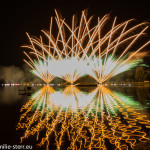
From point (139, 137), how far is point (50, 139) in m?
2.19

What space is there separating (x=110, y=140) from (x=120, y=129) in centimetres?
96

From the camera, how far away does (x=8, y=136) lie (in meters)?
4.36

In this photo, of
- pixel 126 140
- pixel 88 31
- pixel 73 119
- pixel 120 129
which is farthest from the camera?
pixel 88 31

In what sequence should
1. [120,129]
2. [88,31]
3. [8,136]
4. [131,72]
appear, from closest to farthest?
[8,136]
[120,129]
[88,31]
[131,72]

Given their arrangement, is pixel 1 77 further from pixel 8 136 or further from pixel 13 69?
pixel 8 136

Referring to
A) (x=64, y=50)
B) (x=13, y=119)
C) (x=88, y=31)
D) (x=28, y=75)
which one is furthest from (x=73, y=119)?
(x=28, y=75)

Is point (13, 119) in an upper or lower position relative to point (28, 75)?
lower

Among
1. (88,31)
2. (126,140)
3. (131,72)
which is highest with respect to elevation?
(88,31)

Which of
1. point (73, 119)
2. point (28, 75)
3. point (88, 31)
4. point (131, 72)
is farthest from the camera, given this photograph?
point (28, 75)

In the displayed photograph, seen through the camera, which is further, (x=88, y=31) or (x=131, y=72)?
(x=131, y=72)

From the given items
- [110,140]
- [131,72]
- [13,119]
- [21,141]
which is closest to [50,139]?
[21,141]

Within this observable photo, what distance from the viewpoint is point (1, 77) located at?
51406 mm

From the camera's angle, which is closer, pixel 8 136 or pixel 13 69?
pixel 8 136

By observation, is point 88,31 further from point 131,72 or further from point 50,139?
point 131,72
